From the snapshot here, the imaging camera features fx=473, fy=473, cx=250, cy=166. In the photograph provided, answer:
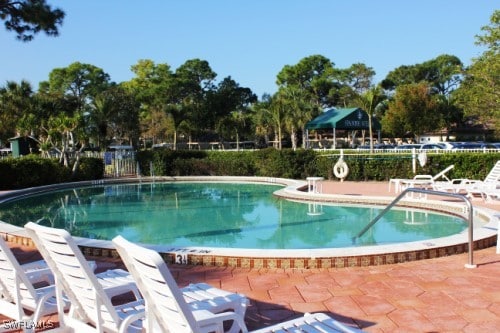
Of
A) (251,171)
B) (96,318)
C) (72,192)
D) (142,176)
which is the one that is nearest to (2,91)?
(142,176)

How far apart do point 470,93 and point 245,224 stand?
623 inches

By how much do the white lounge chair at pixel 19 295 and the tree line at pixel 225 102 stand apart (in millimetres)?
9289

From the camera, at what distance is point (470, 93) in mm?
21797

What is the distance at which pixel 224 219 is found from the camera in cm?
1145

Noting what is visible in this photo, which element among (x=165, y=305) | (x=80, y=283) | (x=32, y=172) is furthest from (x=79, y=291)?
(x=32, y=172)

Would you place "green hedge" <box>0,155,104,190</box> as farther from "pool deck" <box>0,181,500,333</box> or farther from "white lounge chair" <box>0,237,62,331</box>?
"white lounge chair" <box>0,237,62,331</box>

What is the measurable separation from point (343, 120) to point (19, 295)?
24.0m

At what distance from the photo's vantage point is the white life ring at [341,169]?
16744 mm

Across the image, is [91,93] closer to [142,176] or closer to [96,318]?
[142,176]

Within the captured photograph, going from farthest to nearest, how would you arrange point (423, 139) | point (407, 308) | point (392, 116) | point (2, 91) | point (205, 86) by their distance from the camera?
point (205, 86)
point (423, 139)
point (392, 116)
point (2, 91)
point (407, 308)

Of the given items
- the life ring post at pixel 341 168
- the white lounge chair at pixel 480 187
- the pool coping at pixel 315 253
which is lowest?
the pool coping at pixel 315 253

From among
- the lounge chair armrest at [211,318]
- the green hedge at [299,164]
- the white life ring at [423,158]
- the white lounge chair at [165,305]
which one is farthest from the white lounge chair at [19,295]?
the green hedge at [299,164]

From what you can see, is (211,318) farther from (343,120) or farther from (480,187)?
(343,120)

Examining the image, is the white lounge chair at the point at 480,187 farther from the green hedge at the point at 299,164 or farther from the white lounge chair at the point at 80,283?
the white lounge chair at the point at 80,283
